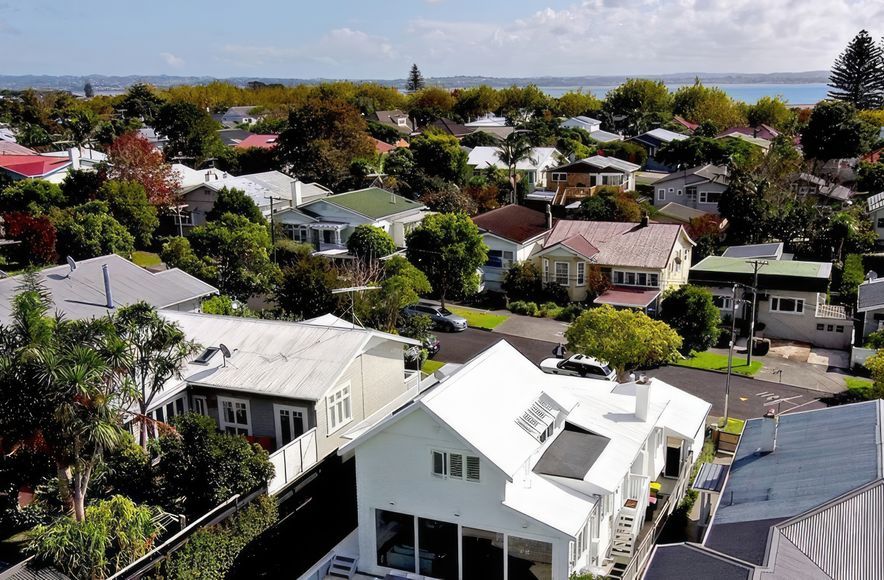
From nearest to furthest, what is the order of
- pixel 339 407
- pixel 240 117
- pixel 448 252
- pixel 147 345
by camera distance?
pixel 147 345 → pixel 339 407 → pixel 448 252 → pixel 240 117

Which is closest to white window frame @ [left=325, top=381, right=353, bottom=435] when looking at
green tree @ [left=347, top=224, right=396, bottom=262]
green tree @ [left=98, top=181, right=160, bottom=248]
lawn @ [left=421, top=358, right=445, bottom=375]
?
lawn @ [left=421, top=358, right=445, bottom=375]

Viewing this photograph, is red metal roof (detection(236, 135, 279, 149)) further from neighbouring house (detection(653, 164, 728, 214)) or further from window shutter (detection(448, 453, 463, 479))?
window shutter (detection(448, 453, 463, 479))

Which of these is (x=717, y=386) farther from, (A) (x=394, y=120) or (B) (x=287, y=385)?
(A) (x=394, y=120)

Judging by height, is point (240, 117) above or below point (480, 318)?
above

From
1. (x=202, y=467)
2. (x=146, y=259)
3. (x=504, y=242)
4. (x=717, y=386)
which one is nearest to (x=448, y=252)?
(x=504, y=242)

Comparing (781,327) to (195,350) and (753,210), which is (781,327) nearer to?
(753,210)

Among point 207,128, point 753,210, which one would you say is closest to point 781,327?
point 753,210
